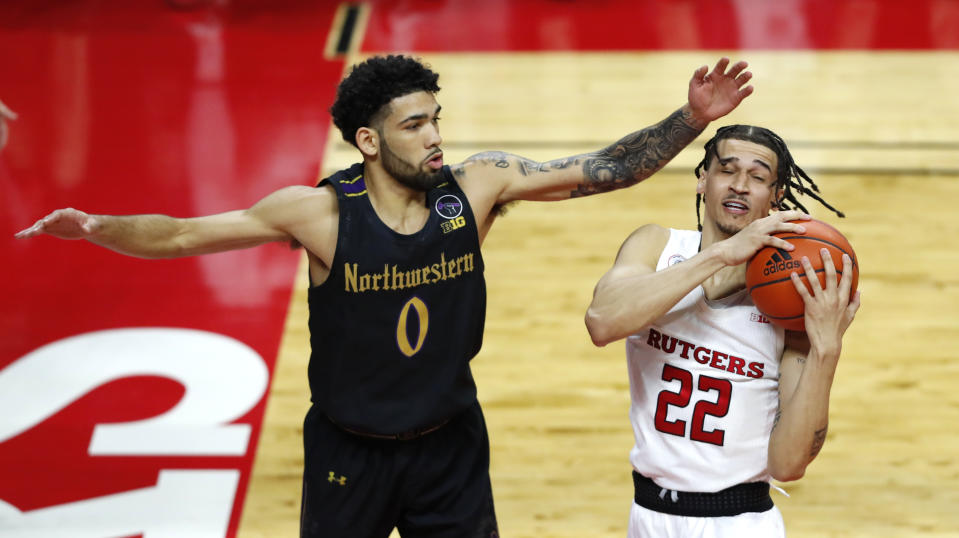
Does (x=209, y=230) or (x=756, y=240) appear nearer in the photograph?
(x=756, y=240)

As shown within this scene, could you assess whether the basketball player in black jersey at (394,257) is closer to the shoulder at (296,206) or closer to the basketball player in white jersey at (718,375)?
the shoulder at (296,206)

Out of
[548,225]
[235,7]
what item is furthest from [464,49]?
[548,225]

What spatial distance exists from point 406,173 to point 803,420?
1376mm

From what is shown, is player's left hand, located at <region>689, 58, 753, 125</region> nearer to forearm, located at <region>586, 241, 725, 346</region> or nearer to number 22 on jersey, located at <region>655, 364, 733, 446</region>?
forearm, located at <region>586, 241, 725, 346</region>

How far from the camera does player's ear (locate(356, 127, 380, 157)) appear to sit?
3.51 meters

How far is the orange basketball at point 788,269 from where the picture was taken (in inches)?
119

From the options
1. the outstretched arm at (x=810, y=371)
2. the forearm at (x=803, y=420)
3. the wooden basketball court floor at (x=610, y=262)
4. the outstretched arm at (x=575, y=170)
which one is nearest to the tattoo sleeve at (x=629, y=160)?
the outstretched arm at (x=575, y=170)

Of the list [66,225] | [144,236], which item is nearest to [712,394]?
[144,236]

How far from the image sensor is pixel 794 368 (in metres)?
3.26

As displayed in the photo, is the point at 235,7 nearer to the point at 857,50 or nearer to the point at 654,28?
the point at 654,28

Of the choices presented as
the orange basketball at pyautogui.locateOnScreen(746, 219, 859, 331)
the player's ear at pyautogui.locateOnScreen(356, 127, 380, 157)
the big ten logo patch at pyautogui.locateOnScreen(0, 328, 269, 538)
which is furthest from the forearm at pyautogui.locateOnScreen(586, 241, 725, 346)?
the big ten logo patch at pyautogui.locateOnScreen(0, 328, 269, 538)

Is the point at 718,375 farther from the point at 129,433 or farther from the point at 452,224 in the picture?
the point at 129,433

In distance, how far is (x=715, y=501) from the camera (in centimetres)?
333

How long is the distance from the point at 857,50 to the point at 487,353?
5.39 meters
